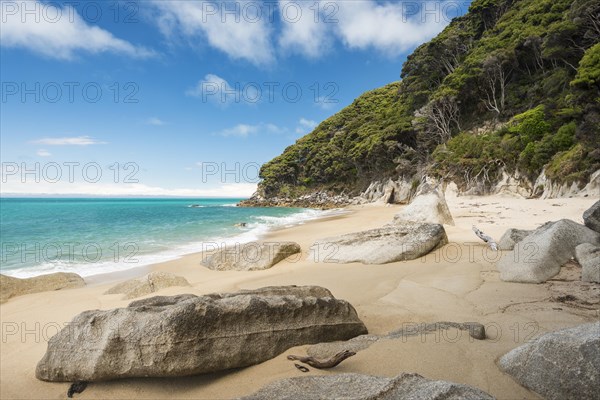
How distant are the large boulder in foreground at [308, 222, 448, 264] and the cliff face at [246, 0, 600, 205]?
1476cm

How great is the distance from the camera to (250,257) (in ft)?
29.5

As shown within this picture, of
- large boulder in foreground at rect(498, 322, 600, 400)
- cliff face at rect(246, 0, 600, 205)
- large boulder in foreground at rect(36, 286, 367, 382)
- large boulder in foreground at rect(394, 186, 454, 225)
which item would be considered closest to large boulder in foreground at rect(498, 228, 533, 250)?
large boulder in foreground at rect(394, 186, 454, 225)

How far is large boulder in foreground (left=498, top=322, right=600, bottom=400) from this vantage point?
6.73 feet

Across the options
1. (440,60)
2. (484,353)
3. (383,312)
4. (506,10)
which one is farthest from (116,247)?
(506,10)

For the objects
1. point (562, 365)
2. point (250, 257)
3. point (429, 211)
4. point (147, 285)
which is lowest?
point (147, 285)

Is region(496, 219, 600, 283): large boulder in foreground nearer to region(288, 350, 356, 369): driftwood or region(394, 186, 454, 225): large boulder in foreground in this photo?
region(288, 350, 356, 369): driftwood

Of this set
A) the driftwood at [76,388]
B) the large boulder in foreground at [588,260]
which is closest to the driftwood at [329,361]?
the driftwood at [76,388]

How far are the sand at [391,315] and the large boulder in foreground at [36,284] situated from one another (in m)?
0.37

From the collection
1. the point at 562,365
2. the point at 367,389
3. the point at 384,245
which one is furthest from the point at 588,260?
the point at 367,389

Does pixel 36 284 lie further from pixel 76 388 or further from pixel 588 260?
pixel 588 260

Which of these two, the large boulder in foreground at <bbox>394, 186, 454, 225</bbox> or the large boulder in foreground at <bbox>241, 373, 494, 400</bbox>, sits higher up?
the large boulder in foreground at <bbox>394, 186, 454, 225</bbox>

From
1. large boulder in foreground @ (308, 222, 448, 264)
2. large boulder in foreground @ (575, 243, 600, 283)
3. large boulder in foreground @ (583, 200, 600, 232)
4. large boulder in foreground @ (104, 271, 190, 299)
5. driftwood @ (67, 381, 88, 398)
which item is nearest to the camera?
driftwood @ (67, 381, 88, 398)

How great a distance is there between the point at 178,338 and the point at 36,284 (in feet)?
25.2

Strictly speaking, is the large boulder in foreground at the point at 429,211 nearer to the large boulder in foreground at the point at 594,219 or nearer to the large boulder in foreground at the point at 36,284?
the large boulder in foreground at the point at 594,219
